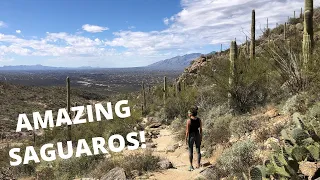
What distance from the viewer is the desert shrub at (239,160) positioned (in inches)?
284

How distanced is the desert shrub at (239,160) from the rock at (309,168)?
1.98 meters

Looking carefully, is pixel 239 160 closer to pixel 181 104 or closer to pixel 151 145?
pixel 151 145

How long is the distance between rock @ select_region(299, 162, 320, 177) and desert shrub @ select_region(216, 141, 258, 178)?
1977mm

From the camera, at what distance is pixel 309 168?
5027mm

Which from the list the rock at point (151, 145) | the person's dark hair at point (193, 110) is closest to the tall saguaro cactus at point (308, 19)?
the person's dark hair at point (193, 110)

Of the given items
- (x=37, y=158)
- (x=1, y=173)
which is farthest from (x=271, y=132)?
(x=37, y=158)

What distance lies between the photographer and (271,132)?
899 centimetres

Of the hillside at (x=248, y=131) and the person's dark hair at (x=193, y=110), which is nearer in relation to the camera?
the hillside at (x=248, y=131)

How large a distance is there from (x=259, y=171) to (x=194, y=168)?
534 cm

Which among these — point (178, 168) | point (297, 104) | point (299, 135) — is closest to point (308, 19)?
point (297, 104)

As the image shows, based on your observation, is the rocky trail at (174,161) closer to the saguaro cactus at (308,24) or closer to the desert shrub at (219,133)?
the desert shrub at (219,133)

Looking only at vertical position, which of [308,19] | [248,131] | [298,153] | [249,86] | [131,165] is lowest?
[131,165]

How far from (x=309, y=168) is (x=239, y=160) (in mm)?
2352

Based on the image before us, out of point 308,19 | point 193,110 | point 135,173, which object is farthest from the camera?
point 308,19
